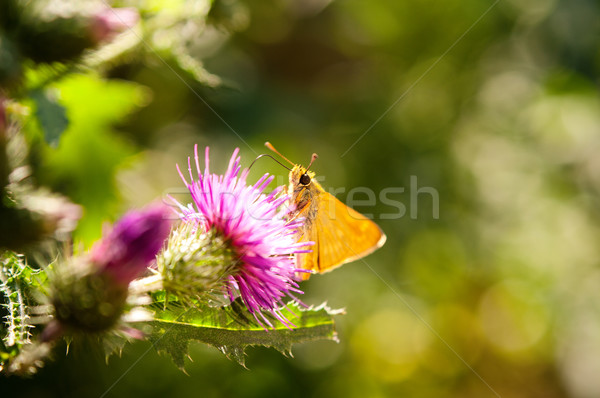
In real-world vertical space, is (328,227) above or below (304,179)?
below

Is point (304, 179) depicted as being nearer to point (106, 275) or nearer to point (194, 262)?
point (194, 262)

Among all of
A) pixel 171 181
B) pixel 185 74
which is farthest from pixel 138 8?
pixel 171 181

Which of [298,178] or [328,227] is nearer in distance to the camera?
[298,178]

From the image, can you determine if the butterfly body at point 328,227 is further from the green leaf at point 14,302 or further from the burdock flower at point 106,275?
the green leaf at point 14,302

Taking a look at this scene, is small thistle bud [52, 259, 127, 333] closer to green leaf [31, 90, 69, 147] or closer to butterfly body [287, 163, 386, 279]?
green leaf [31, 90, 69, 147]

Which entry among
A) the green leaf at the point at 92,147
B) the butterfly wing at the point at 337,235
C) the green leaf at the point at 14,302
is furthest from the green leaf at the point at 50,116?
the butterfly wing at the point at 337,235

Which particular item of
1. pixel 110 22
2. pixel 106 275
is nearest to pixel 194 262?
pixel 106 275
